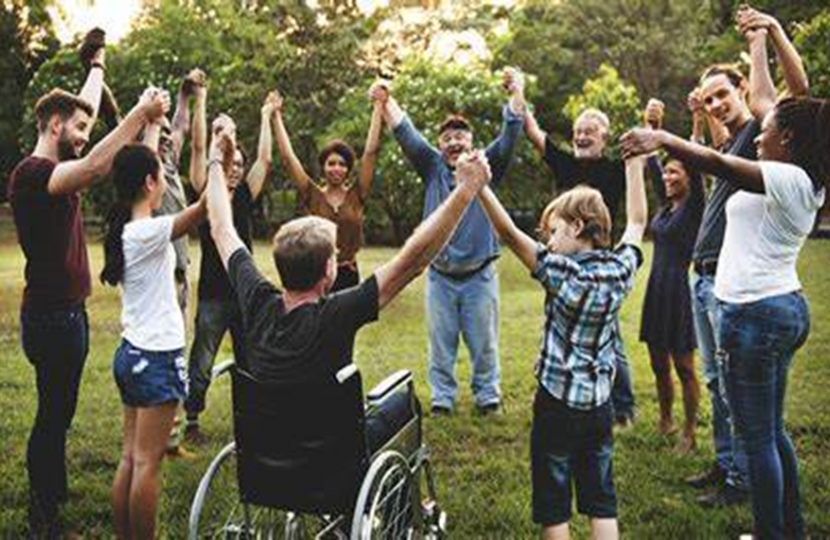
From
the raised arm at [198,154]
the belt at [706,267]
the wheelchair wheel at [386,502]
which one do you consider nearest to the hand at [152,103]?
the raised arm at [198,154]

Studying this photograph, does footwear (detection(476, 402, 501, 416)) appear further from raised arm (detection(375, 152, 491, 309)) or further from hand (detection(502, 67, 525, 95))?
raised arm (detection(375, 152, 491, 309))

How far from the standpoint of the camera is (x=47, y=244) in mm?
3812

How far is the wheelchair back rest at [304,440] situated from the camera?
9.05 ft

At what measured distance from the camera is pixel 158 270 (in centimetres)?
344

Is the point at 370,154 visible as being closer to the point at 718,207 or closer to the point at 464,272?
the point at 464,272

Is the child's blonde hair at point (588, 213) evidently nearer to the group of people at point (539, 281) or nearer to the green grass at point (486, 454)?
the group of people at point (539, 281)

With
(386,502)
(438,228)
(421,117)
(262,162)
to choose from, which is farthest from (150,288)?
(421,117)

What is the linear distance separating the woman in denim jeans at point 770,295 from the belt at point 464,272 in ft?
8.89

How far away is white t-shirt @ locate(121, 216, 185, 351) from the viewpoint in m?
3.34

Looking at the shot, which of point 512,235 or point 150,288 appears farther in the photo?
point 150,288

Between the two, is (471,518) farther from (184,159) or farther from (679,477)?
(184,159)

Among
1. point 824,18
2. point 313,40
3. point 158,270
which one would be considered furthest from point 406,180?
point 158,270

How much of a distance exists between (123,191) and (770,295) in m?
2.49

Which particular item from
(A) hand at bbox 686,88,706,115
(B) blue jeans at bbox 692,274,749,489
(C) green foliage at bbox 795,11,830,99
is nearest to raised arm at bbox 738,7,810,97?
(A) hand at bbox 686,88,706,115
